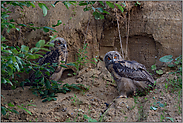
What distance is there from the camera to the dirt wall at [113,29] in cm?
538

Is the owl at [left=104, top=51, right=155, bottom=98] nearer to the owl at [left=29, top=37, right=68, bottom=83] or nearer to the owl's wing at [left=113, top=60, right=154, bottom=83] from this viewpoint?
the owl's wing at [left=113, top=60, right=154, bottom=83]

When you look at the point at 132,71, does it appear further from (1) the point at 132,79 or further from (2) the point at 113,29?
(2) the point at 113,29

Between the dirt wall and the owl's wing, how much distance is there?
146 centimetres

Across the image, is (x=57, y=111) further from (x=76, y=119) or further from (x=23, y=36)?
(x=23, y=36)

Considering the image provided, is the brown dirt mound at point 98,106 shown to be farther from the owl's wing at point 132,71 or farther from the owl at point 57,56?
the owl at point 57,56

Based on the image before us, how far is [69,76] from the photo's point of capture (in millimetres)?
5488

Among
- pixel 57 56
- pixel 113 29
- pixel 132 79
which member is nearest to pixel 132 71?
pixel 132 79

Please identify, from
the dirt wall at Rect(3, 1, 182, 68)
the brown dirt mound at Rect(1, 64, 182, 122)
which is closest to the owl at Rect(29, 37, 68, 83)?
the dirt wall at Rect(3, 1, 182, 68)

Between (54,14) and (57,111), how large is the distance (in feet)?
10.2

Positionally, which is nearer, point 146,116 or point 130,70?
point 146,116

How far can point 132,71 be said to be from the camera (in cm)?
405

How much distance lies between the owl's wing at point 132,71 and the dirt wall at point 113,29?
1461 millimetres

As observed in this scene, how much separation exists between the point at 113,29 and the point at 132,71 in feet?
6.79

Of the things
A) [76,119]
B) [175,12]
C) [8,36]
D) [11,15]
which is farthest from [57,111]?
[175,12]
